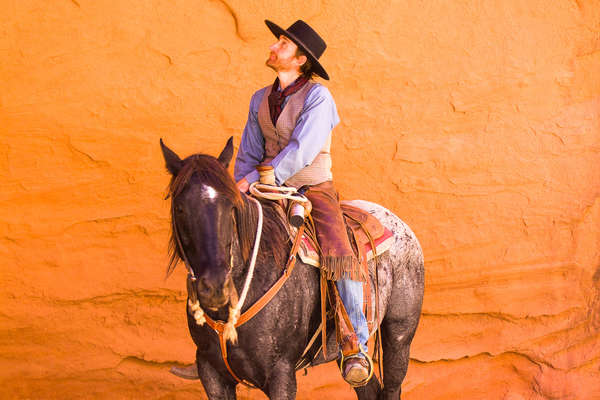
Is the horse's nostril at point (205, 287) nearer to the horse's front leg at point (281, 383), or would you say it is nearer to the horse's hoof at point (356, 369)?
the horse's front leg at point (281, 383)

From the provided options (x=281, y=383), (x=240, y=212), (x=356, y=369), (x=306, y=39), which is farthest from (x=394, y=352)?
(x=306, y=39)

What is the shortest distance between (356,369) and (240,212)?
3.76 feet

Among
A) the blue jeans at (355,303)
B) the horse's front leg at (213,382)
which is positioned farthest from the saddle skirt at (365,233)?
the horse's front leg at (213,382)

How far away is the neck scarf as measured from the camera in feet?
11.8

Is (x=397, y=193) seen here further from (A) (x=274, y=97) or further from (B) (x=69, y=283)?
(B) (x=69, y=283)

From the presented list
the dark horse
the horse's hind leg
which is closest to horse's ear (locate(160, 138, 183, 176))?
the dark horse

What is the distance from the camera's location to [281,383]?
128 inches

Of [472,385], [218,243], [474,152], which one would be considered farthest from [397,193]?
[218,243]

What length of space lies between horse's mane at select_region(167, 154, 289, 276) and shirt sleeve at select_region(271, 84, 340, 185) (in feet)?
0.68

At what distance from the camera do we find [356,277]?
3475 millimetres

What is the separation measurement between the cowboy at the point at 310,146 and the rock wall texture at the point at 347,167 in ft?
5.73

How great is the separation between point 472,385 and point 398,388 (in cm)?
218

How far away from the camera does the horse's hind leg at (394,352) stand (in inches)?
165

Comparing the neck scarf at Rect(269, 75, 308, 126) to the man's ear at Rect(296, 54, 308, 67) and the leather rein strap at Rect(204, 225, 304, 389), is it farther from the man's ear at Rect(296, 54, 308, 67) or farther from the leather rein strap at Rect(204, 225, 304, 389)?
the leather rein strap at Rect(204, 225, 304, 389)
